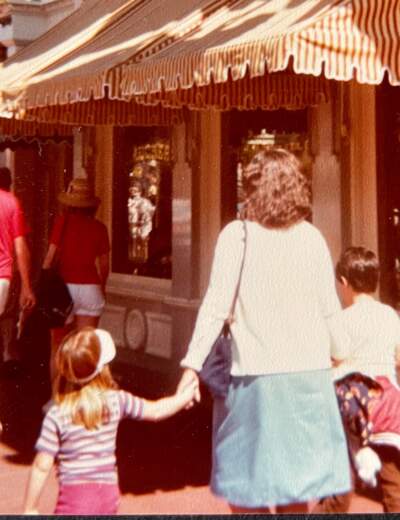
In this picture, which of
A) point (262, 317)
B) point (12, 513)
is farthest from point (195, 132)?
point (262, 317)

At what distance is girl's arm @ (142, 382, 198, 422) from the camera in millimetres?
3416

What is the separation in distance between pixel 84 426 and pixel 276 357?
79cm

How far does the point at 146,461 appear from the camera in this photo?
570cm

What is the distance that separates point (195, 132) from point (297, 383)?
5.23 m

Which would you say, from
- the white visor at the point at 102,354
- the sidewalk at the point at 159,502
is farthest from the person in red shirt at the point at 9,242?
the white visor at the point at 102,354

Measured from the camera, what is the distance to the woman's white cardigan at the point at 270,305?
3439 mm

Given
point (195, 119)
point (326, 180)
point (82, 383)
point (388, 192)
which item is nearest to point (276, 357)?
point (82, 383)

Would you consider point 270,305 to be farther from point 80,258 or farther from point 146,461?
point 80,258

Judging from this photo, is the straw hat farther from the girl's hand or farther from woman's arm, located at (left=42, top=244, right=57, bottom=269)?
the girl's hand

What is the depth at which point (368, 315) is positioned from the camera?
13.0ft

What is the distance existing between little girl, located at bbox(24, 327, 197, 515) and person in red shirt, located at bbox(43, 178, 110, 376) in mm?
3418

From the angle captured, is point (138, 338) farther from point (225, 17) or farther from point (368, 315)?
point (368, 315)

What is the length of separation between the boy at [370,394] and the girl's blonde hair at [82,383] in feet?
3.23

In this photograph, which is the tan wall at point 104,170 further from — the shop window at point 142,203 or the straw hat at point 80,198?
the straw hat at point 80,198
